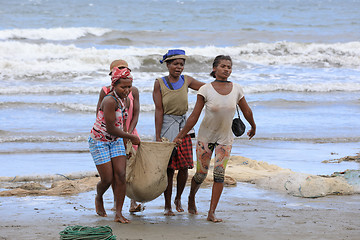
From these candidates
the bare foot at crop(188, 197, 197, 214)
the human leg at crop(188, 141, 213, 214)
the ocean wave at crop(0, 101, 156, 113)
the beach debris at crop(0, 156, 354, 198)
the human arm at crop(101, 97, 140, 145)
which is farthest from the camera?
the ocean wave at crop(0, 101, 156, 113)

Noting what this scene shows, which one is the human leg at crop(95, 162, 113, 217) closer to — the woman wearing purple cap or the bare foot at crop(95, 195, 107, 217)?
the bare foot at crop(95, 195, 107, 217)

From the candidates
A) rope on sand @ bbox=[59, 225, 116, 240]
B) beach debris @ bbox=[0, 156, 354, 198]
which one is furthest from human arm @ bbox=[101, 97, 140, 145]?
beach debris @ bbox=[0, 156, 354, 198]

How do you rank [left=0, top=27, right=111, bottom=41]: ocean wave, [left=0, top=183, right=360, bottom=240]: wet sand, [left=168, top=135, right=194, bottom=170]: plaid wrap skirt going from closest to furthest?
[left=0, top=183, right=360, bottom=240]: wet sand, [left=168, top=135, right=194, bottom=170]: plaid wrap skirt, [left=0, top=27, right=111, bottom=41]: ocean wave

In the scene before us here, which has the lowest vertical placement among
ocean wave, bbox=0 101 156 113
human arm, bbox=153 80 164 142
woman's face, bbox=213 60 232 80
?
ocean wave, bbox=0 101 156 113

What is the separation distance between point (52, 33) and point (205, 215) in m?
27.8

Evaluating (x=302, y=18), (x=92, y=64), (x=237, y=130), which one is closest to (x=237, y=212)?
(x=237, y=130)

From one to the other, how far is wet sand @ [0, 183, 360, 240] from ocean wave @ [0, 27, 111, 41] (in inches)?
999

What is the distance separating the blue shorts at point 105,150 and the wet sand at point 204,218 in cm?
58

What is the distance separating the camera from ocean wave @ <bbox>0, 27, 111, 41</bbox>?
3027cm

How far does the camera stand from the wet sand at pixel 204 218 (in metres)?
4.64

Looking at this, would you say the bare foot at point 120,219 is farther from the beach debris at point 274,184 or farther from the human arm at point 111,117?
the beach debris at point 274,184

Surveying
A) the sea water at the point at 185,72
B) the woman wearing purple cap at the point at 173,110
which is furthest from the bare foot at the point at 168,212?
the sea water at the point at 185,72

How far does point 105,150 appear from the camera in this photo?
5020 mm

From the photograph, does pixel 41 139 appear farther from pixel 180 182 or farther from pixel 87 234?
pixel 87 234
